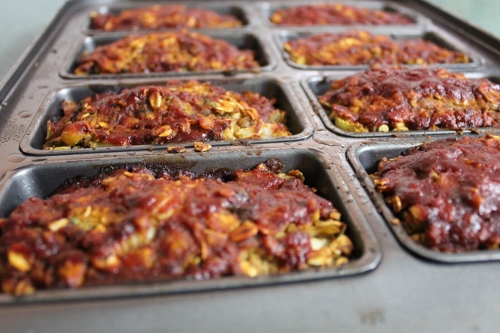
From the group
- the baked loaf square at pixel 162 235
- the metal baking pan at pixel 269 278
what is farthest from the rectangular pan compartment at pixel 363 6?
the baked loaf square at pixel 162 235

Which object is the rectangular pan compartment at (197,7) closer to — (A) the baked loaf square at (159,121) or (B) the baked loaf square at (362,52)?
(B) the baked loaf square at (362,52)

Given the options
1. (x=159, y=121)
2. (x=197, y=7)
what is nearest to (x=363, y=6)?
(x=197, y=7)

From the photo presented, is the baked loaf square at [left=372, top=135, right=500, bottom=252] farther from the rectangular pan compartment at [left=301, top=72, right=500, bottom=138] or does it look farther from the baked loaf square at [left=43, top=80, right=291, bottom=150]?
the baked loaf square at [left=43, top=80, right=291, bottom=150]

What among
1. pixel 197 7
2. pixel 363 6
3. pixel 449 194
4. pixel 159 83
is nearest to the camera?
pixel 449 194

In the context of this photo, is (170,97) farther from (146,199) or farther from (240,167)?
(146,199)

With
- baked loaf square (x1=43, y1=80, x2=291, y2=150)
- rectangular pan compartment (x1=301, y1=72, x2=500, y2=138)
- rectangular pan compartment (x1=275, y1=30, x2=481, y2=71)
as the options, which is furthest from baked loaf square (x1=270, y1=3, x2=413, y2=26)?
baked loaf square (x1=43, y1=80, x2=291, y2=150)

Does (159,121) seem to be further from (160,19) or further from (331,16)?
(331,16)
